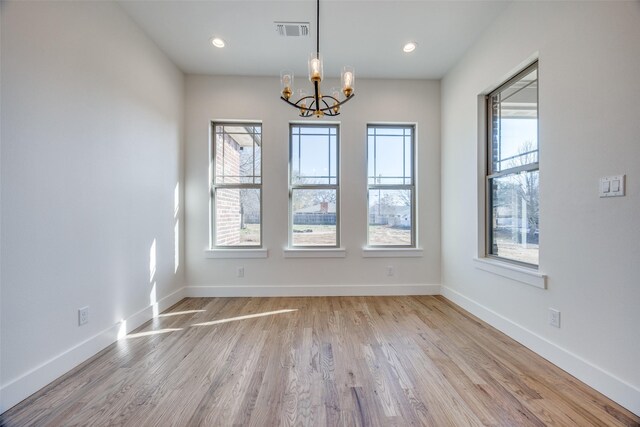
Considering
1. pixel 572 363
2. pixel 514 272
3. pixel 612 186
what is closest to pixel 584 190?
pixel 612 186

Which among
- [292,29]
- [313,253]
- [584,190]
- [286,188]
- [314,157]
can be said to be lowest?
[313,253]

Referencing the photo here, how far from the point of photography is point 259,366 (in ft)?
6.25

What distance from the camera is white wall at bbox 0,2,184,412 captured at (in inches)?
60.2

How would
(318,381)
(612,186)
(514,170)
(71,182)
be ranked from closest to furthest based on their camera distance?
(612,186)
(318,381)
(71,182)
(514,170)

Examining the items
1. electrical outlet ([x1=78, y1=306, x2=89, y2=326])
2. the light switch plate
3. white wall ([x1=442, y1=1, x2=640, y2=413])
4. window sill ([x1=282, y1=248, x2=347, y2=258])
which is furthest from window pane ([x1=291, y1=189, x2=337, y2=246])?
the light switch plate

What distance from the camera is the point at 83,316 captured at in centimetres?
197

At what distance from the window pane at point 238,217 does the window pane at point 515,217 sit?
2.79 m

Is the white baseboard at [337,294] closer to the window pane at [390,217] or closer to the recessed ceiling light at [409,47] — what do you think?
the window pane at [390,217]

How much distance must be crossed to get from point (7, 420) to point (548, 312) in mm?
3469

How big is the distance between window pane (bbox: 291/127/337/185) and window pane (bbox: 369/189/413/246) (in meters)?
0.67

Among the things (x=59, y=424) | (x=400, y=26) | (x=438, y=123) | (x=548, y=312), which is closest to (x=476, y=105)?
(x=438, y=123)

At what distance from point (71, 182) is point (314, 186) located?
8.00ft

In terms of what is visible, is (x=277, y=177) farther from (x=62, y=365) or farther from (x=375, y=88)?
(x=62, y=365)

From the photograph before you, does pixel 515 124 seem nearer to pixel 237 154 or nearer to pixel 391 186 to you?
pixel 391 186
